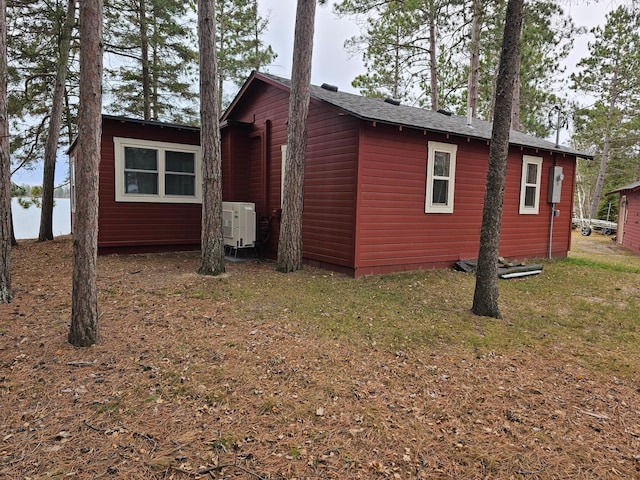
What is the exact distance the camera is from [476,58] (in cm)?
1427

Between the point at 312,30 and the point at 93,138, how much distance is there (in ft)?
16.8

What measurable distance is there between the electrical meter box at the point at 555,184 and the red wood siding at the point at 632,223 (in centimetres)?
716

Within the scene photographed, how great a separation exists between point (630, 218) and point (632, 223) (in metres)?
0.45

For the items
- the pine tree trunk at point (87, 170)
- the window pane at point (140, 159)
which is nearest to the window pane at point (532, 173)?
the window pane at point (140, 159)

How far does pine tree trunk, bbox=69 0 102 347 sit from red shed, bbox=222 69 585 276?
411 cm

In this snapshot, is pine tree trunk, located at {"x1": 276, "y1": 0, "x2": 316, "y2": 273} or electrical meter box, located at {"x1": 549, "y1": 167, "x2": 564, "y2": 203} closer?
pine tree trunk, located at {"x1": 276, "y1": 0, "x2": 316, "y2": 273}

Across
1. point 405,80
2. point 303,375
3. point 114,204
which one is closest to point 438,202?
point 303,375

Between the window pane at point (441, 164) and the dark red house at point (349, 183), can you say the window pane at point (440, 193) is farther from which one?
the window pane at point (441, 164)

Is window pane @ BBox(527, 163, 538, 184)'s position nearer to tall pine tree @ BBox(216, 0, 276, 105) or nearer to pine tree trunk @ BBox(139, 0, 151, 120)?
pine tree trunk @ BBox(139, 0, 151, 120)

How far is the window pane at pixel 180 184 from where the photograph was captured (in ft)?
31.8

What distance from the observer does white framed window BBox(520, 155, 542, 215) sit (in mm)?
9680

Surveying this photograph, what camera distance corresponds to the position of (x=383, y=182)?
7.29 meters

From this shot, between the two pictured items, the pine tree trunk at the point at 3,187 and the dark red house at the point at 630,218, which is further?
the dark red house at the point at 630,218

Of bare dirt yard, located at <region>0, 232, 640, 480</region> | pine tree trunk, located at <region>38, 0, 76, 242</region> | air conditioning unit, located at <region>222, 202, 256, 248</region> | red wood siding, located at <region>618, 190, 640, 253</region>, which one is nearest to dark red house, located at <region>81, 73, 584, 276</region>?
air conditioning unit, located at <region>222, 202, 256, 248</region>
